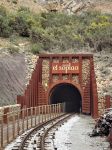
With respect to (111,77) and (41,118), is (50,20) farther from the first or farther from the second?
(41,118)

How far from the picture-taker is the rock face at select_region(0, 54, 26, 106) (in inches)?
1537

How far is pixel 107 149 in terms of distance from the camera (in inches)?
784

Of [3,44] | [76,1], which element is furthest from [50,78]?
[76,1]

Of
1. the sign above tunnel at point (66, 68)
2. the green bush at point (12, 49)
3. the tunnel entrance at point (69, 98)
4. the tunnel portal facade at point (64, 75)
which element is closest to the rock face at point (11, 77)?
the green bush at point (12, 49)

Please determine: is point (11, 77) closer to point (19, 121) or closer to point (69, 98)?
point (69, 98)

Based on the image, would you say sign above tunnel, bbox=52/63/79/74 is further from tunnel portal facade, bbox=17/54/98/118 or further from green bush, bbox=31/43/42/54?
green bush, bbox=31/43/42/54

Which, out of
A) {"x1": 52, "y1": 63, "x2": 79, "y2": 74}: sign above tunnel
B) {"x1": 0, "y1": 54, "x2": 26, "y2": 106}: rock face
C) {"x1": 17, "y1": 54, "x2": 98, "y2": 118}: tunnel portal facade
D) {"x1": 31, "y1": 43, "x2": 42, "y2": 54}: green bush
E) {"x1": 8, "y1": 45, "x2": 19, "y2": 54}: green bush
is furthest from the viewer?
{"x1": 31, "y1": 43, "x2": 42, "y2": 54}: green bush

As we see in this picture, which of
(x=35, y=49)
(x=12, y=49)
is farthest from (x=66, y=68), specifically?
(x=35, y=49)

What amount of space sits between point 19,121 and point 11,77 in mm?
18909

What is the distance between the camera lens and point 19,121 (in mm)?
24859

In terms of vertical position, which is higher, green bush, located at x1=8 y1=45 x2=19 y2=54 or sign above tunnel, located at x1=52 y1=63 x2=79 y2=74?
green bush, located at x1=8 y1=45 x2=19 y2=54

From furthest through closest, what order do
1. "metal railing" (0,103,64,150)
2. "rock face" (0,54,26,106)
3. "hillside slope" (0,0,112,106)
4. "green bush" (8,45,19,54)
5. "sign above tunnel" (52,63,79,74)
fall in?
"green bush" (8,45,19,54) < "sign above tunnel" (52,63,79,74) < "hillside slope" (0,0,112,106) < "rock face" (0,54,26,106) < "metal railing" (0,103,64,150)

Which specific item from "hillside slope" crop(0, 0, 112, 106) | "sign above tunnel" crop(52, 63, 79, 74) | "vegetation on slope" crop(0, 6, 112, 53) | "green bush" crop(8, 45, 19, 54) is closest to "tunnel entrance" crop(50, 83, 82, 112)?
"hillside slope" crop(0, 0, 112, 106)

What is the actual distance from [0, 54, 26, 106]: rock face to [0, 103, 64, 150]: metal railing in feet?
11.6
